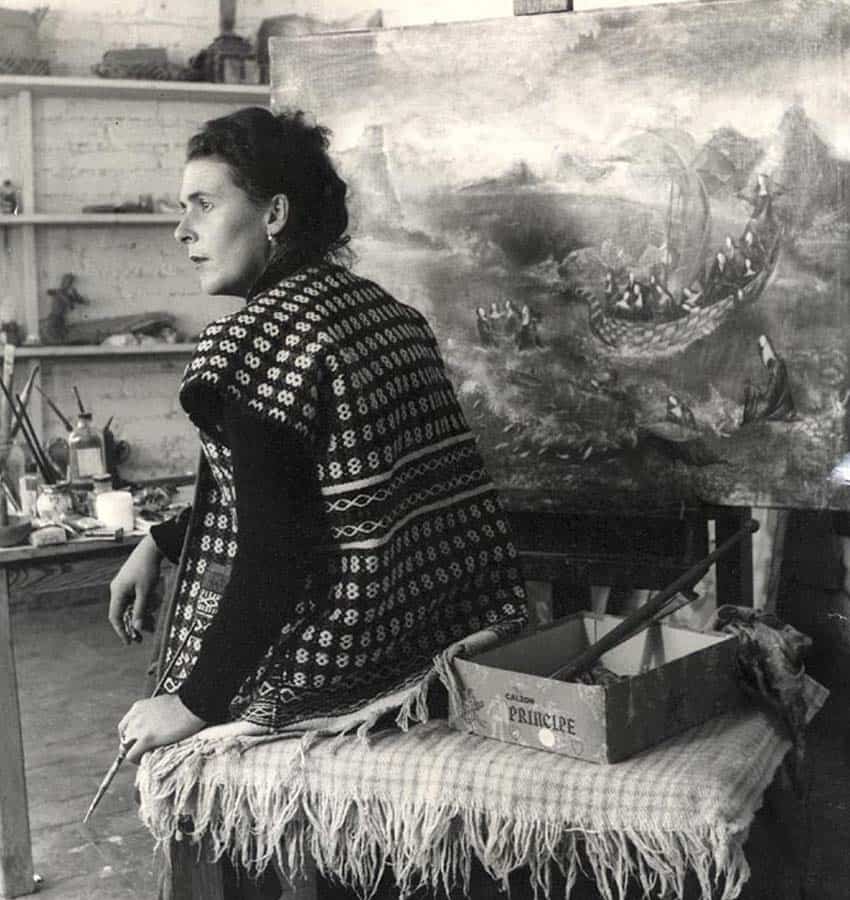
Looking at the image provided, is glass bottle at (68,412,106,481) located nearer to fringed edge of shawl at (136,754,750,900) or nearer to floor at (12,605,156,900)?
floor at (12,605,156,900)

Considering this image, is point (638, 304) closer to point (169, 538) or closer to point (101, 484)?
point (169, 538)

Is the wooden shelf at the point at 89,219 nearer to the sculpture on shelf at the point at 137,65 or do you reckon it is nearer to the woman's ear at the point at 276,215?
the sculpture on shelf at the point at 137,65

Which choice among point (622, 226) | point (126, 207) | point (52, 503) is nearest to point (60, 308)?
point (126, 207)

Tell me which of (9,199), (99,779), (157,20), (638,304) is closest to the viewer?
(638,304)

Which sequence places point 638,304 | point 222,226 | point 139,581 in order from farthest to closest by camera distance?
point 638,304 < point 139,581 < point 222,226

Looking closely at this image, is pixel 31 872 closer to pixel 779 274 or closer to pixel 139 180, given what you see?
pixel 779 274

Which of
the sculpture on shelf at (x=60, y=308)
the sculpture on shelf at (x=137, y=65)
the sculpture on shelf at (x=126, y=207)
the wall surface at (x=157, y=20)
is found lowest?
the sculpture on shelf at (x=60, y=308)

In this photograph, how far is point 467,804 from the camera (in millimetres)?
1785

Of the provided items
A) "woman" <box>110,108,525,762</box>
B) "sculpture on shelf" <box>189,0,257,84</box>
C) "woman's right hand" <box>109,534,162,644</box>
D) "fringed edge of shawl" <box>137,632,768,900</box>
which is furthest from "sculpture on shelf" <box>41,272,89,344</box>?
"fringed edge of shawl" <box>137,632,768,900</box>

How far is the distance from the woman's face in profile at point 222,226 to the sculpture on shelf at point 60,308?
3538 mm

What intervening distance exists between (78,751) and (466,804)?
234 centimetres

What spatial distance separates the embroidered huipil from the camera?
71.2 inches

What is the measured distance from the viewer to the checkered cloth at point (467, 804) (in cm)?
169

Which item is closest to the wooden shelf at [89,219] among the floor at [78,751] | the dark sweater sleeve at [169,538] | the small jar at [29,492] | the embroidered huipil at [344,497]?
the floor at [78,751]
